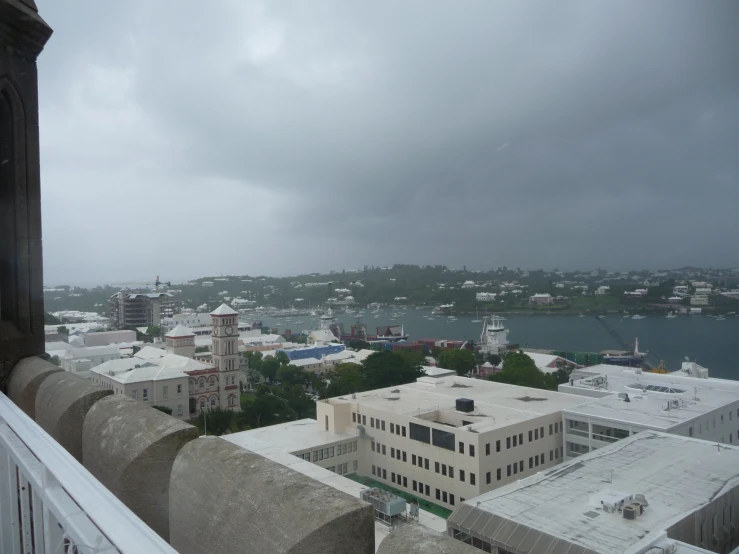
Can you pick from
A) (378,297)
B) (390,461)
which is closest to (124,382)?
(390,461)

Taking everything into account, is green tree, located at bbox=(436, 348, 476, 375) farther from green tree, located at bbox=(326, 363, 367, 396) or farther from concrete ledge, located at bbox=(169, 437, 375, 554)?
concrete ledge, located at bbox=(169, 437, 375, 554)

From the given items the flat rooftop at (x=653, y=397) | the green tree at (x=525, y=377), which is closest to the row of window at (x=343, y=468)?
the flat rooftop at (x=653, y=397)

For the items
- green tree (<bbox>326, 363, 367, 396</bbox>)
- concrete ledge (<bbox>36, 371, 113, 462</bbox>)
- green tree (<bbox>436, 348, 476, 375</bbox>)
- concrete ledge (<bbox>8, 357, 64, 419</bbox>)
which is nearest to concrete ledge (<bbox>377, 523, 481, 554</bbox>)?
concrete ledge (<bbox>36, 371, 113, 462</bbox>)

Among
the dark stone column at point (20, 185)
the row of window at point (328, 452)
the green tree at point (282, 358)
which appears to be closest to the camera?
the dark stone column at point (20, 185)

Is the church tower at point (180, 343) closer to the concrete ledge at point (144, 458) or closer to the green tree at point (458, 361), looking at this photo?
the green tree at point (458, 361)

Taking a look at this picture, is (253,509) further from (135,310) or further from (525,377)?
(135,310)

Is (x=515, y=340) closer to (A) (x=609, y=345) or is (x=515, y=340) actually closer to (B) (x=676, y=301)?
(A) (x=609, y=345)

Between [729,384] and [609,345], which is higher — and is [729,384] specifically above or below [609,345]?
above
